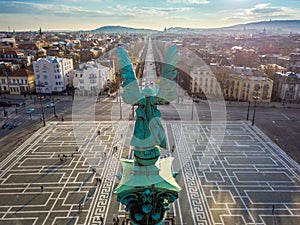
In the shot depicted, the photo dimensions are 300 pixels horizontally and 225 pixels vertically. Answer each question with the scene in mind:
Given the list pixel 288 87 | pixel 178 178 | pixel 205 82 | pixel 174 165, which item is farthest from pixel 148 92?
pixel 288 87

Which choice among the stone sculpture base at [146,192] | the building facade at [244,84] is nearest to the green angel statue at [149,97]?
the stone sculpture base at [146,192]

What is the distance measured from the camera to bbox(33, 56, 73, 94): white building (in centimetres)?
6812

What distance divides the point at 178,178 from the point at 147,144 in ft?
70.4

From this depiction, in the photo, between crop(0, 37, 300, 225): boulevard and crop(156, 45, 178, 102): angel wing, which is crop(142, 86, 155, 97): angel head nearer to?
crop(156, 45, 178, 102): angel wing

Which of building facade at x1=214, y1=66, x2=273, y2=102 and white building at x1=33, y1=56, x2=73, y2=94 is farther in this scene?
white building at x1=33, y1=56, x2=73, y2=94

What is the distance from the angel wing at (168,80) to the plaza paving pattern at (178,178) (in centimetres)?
1732

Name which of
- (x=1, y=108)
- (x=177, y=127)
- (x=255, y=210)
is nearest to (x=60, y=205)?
(x=255, y=210)

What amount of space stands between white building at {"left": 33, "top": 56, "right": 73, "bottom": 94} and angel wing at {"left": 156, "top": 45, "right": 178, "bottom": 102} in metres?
63.3

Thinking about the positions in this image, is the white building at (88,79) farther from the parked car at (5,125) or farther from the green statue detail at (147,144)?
the green statue detail at (147,144)

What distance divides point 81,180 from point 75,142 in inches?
437

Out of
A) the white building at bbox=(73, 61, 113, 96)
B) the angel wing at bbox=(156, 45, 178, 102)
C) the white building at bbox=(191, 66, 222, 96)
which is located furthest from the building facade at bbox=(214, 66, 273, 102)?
the angel wing at bbox=(156, 45, 178, 102)

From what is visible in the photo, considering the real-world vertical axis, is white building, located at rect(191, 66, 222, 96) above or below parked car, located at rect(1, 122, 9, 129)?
above

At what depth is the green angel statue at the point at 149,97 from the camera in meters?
10.9

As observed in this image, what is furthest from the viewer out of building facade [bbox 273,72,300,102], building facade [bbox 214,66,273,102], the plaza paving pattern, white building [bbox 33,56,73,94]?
white building [bbox 33,56,73,94]
